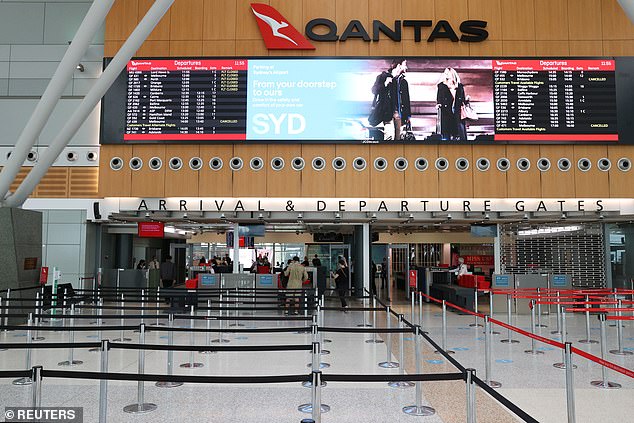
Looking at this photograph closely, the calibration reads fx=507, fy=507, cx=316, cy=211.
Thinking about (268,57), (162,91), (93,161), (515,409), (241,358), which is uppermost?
(268,57)

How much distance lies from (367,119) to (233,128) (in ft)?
12.3

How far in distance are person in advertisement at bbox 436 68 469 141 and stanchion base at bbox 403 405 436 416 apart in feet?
33.0

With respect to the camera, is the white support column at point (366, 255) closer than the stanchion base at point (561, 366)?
No

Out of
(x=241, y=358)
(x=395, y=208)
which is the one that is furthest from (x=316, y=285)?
(x=241, y=358)

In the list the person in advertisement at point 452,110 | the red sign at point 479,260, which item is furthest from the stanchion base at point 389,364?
the red sign at point 479,260

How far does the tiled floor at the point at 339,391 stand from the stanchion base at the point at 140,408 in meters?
0.07

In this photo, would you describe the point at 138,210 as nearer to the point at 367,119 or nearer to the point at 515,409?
the point at 367,119

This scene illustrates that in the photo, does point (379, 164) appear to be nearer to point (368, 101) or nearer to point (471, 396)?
point (368, 101)

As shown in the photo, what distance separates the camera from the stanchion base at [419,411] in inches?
200

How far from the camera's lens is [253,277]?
1433cm

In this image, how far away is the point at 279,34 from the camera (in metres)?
14.6

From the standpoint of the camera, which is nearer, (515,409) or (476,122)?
(515,409)

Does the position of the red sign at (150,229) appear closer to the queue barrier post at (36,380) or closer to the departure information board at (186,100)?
the departure information board at (186,100)

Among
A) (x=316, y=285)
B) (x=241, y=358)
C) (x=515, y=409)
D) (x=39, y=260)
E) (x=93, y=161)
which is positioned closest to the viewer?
(x=515, y=409)
